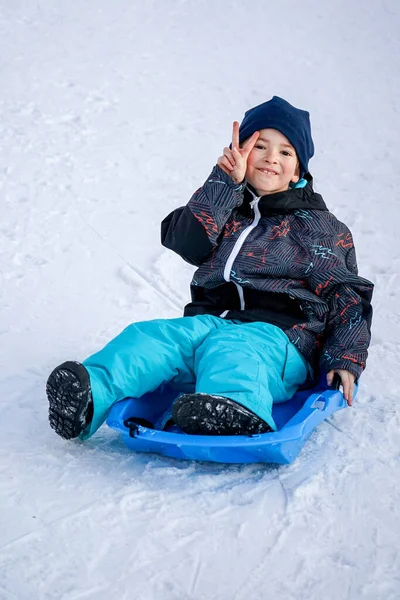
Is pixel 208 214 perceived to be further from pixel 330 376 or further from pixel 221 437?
pixel 221 437

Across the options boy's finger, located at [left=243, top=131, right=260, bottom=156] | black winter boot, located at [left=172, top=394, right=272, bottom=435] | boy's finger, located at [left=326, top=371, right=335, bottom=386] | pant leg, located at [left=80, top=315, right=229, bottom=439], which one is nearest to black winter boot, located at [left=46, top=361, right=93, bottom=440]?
pant leg, located at [left=80, top=315, right=229, bottom=439]

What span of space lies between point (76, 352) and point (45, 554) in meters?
1.19

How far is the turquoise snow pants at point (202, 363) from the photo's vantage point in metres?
1.84

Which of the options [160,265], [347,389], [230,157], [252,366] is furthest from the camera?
[160,265]

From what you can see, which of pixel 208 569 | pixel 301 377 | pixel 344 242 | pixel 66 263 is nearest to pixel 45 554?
pixel 208 569

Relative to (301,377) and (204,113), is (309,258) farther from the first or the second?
(204,113)

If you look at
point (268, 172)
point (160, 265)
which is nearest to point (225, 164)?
point (268, 172)

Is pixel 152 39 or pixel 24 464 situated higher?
pixel 152 39

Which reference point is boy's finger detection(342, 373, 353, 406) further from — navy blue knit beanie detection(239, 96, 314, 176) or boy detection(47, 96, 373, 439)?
navy blue knit beanie detection(239, 96, 314, 176)

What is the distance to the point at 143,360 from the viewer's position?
77.1 inches

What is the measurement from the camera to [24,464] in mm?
1824

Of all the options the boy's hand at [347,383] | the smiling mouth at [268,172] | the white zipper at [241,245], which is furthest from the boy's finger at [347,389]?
the smiling mouth at [268,172]

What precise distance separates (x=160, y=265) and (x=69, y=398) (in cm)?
156

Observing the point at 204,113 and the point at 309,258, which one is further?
the point at 204,113
